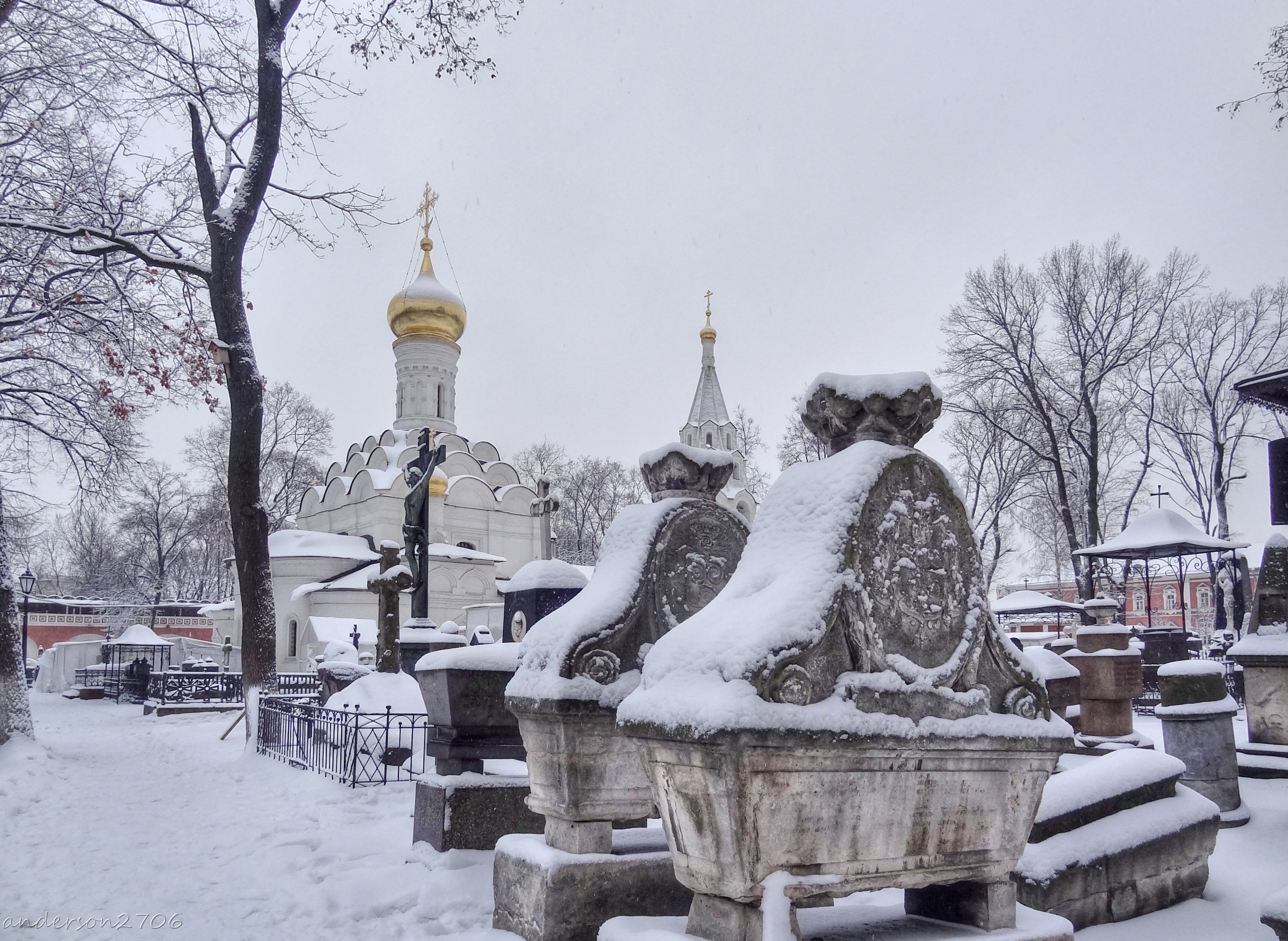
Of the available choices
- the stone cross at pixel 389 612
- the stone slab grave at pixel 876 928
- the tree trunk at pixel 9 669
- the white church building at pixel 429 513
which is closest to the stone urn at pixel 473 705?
the stone slab grave at pixel 876 928

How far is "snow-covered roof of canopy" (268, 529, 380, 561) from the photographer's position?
32.9 meters

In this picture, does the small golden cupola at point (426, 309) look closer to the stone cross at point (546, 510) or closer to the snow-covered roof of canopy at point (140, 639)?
the snow-covered roof of canopy at point (140, 639)

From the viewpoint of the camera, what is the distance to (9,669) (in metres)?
11.2

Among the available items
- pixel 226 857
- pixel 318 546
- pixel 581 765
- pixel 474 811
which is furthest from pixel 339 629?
pixel 581 765

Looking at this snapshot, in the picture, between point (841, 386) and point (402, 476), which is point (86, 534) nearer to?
point (402, 476)

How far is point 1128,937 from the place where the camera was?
14.3ft

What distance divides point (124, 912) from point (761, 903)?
3.92 meters

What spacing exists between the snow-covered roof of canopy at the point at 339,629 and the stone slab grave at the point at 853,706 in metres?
25.5

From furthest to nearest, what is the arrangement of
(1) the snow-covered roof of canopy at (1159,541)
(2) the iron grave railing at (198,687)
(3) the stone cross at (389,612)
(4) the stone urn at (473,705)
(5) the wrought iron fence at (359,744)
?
1. (2) the iron grave railing at (198,687)
2. (1) the snow-covered roof of canopy at (1159,541)
3. (3) the stone cross at (389,612)
4. (5) the wrought iron fence at (359,744)
5. (4) the stone urn at (473,705)

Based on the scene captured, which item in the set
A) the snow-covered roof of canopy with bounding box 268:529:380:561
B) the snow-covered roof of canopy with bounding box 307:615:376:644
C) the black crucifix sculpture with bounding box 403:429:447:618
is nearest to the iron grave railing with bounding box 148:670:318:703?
the snow-covered roof of canopy with bounding box 307:615:376:644

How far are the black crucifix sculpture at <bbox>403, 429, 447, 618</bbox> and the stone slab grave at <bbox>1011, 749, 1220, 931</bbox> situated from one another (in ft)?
39.6

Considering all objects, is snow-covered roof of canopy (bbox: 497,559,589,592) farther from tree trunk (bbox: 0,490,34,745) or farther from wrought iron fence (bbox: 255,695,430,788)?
tree trunk (bbox: 0,490,34,745)

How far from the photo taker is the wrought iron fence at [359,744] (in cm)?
902

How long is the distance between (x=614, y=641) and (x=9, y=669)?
10352 millimetres
